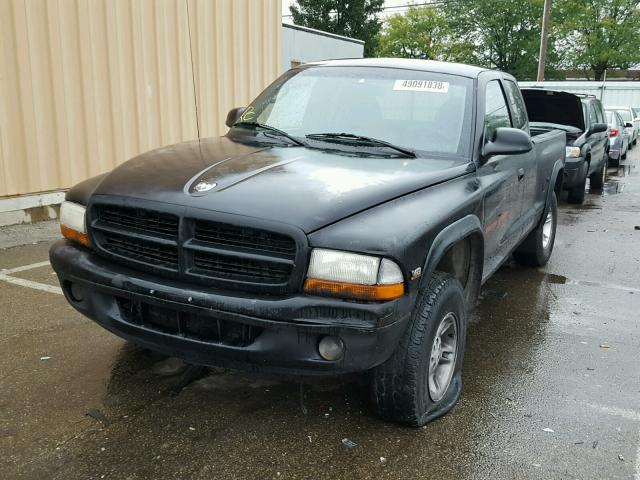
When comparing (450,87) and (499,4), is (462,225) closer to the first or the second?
(450,87)

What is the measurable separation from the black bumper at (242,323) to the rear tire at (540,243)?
3.70 metres

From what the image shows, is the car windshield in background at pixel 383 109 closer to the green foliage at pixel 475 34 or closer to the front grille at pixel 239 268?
the front grille at pixel 239 268

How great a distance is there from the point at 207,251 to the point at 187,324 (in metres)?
0.36

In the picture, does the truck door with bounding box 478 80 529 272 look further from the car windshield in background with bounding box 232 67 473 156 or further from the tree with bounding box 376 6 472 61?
the tree with bounding box 376 6 472 61

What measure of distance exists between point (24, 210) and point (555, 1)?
52394 millimetres

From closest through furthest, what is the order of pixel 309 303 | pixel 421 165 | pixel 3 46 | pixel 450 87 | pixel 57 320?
pixel 309 303 → pixel 421 165 → pixel 450 87 → pixel 57 320 → pixel 3 46

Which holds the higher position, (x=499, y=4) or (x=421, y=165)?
(x=499, y=4)

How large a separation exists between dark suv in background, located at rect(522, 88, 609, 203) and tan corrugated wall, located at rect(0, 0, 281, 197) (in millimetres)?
4889

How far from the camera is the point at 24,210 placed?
701 cm

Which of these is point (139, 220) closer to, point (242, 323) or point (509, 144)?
point (242, 323)

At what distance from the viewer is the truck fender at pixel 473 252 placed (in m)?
2.78

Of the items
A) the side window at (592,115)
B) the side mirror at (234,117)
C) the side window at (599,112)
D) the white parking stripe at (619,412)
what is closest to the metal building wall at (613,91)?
the side window at (599,112)

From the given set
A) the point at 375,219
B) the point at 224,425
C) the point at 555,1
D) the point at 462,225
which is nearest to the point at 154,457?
the point at 224,425

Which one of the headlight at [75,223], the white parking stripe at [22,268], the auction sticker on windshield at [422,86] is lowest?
the white parking stripe at [22,268]
